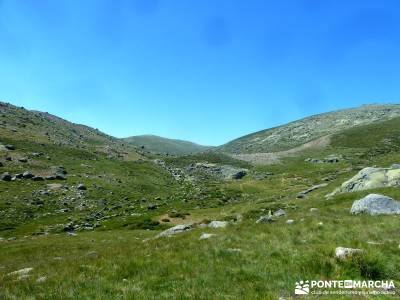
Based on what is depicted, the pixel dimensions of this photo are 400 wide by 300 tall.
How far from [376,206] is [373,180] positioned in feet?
51.8

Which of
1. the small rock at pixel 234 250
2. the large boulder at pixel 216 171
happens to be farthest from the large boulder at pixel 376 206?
the large boulder at pixel 216 171

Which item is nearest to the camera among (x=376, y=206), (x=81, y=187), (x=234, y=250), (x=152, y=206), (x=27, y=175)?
(x=234, y=250)

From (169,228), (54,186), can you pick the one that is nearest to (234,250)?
(169,228)

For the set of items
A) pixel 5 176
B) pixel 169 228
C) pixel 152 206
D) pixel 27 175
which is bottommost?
pixel 169 228

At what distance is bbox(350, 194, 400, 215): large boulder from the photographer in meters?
25.2

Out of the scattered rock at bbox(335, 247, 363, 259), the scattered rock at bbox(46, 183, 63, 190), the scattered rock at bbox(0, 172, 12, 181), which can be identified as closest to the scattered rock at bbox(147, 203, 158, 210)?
the scattered rock at bbox(46, 183, 63, 190)

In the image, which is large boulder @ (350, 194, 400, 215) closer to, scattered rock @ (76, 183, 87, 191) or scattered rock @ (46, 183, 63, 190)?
scattered rock @ (76, 183, 87, 191)

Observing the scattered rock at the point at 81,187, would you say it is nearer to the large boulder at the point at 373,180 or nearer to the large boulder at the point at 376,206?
the large boulder at the point at 373,180

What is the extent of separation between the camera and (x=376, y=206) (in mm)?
25938

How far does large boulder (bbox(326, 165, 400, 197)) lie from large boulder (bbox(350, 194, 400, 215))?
12123 mm

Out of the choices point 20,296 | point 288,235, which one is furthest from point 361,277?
point 20,296

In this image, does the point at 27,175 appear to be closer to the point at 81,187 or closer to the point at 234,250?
the point at 81,187

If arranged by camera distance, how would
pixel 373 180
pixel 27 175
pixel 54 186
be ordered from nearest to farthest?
pixel 373 180 < pixel 54 186 < pixel 27 175

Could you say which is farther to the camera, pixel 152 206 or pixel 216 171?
pixel 216 171
